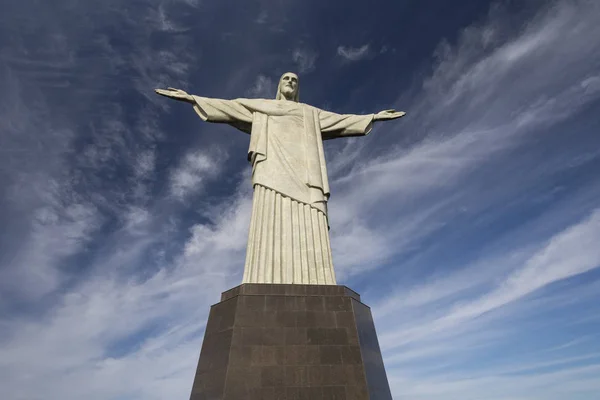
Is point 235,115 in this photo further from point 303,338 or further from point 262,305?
point 303,338

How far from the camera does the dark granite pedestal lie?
6.93 meters

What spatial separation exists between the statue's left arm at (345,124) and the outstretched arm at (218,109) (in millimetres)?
2264

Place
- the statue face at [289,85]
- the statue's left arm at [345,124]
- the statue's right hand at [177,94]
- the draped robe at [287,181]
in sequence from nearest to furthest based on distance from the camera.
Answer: the draped robe at [287,181], the statue's right hand at [177,94], the statue's left arm at [345,124], the statue face at [289,85]

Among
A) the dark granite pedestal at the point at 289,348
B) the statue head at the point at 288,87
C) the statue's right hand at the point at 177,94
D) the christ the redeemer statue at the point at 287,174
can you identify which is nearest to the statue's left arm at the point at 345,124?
the christ the redeemer statue at the point at 287,174

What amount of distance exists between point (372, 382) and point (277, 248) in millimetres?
3366

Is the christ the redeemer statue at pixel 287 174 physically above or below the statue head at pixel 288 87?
below

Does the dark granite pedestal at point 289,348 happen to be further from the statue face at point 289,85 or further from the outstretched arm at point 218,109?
the statue face at point 289,85

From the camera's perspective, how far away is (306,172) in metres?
10.3

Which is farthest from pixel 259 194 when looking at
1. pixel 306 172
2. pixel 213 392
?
pixel 213 392

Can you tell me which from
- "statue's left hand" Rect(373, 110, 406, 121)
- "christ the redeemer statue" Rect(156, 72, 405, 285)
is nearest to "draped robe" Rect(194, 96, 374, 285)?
"christ the redeemer statue" Rect(156, 72, 405, 285)

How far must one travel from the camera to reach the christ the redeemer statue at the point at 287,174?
894 cm

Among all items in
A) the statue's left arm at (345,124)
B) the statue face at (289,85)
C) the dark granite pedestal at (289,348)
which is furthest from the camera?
the statue face at (289,85)

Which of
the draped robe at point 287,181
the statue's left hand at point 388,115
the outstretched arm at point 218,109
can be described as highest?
the statue's left hand at point 388,115

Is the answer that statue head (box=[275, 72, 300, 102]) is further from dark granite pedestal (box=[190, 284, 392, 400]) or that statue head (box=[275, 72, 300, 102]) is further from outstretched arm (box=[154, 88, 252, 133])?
dark granite pedestal (box=[190, 284, 392, 400])
